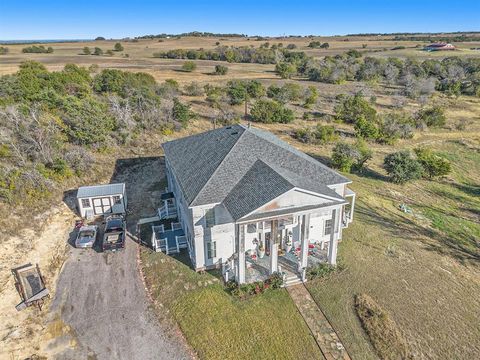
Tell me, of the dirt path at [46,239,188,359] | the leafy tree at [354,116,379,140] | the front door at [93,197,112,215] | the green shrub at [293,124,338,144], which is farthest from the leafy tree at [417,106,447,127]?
the dirt path at [46,239,188,359]

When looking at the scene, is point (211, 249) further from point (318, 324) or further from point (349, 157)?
point (349, 157)

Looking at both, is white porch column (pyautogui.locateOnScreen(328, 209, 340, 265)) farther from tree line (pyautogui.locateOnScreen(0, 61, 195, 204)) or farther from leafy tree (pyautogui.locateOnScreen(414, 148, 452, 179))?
tree line (pyautogui.locateOnScreen(0, 61, 195, 204))

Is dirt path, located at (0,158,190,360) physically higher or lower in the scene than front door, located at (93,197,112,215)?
lower

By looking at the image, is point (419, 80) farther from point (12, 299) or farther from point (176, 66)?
point (12, 299)

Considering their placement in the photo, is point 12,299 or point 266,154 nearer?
point 12,299

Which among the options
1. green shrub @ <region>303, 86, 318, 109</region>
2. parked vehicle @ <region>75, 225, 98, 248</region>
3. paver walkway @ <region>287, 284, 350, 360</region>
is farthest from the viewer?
green shrub @ <region>303, 86, 318, 109</region>

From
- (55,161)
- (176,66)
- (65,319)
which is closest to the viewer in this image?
(65,319)

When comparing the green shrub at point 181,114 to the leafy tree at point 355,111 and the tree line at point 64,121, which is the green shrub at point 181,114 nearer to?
the tree line at point 64,121

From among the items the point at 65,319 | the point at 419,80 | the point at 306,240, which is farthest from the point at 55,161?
the point at 419,80
